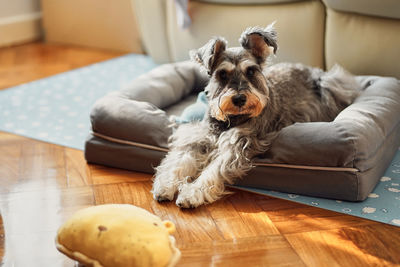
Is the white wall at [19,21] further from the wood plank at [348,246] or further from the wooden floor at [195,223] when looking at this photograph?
the wood plank at [348,246]

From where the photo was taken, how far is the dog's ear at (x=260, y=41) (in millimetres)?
2453

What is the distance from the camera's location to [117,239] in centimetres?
177

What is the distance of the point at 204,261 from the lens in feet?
6.55

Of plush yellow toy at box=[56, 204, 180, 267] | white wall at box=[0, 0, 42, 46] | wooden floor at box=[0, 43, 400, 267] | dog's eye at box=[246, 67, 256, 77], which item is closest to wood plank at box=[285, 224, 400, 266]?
wooden floor at box=[0, 43, 400, 267]

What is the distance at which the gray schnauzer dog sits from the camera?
245cm

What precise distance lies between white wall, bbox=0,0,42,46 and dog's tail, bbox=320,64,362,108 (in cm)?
386

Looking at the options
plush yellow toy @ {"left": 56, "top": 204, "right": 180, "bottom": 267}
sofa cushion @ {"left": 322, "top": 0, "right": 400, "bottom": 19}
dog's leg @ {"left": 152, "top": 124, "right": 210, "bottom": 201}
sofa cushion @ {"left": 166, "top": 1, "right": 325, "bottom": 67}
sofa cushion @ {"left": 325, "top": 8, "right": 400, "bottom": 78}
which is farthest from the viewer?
sofa cushion @ {"left": 166, "top": 1, "right": 325, "bottom": 67}

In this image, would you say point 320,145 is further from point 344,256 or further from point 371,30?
point 371,30

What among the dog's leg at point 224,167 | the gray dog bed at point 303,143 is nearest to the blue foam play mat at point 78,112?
the gray dog bed at point 303,143

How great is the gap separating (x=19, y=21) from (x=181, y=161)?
3.93 m

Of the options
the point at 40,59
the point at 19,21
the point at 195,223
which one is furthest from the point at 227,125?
the point at 19,21

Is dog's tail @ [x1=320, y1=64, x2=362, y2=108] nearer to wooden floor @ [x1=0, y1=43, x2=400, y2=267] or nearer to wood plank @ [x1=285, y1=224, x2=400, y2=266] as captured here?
wooden floor @ [x1=0, y1=43, x2=400, y2=267]

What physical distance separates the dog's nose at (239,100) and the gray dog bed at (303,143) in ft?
0.96

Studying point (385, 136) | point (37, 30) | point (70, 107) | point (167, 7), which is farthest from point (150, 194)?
point (37, 30)
